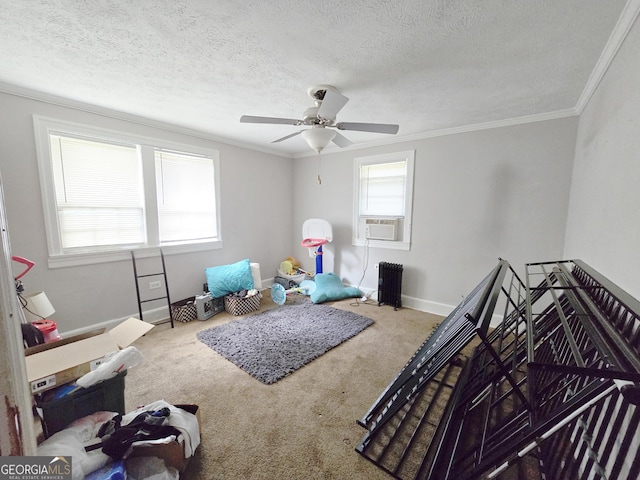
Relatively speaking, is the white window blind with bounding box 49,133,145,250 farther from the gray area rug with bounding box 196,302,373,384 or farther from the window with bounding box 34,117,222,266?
the gray area rug with bounding box 196,302,373,384

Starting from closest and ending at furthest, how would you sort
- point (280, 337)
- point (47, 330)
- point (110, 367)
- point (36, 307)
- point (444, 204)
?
1. point (110, 367)
2. point (47, 330)
3. point (36, 307)
4. point (280, 337)
5. point (444, 204)

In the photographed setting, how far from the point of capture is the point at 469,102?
8.11 ft

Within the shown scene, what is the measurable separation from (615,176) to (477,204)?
1.69 m

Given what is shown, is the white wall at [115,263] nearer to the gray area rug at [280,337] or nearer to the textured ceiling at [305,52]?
the textured ceiling at [305,52]

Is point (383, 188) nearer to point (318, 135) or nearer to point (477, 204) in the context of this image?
point (477, 204)

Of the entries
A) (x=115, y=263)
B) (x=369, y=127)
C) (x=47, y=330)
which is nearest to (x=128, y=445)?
(x=47, y=330)

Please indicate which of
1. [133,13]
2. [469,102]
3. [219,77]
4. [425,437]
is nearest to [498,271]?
[425,437]

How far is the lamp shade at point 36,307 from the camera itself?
216 centimetres

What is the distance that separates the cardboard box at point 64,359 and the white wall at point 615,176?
2947mm

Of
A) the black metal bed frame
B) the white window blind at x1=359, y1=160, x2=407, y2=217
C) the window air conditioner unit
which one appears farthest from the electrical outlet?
the white window blind at x1=359, y1=160, x2=407, y2=217

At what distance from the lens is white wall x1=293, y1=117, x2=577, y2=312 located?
2.75 m

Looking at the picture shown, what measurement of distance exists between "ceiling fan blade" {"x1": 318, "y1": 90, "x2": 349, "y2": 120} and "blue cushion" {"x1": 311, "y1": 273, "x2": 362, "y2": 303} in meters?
2.64

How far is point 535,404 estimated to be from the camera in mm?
1230

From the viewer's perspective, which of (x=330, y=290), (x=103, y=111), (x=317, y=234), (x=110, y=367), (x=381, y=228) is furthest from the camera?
(x=317, y=234)
